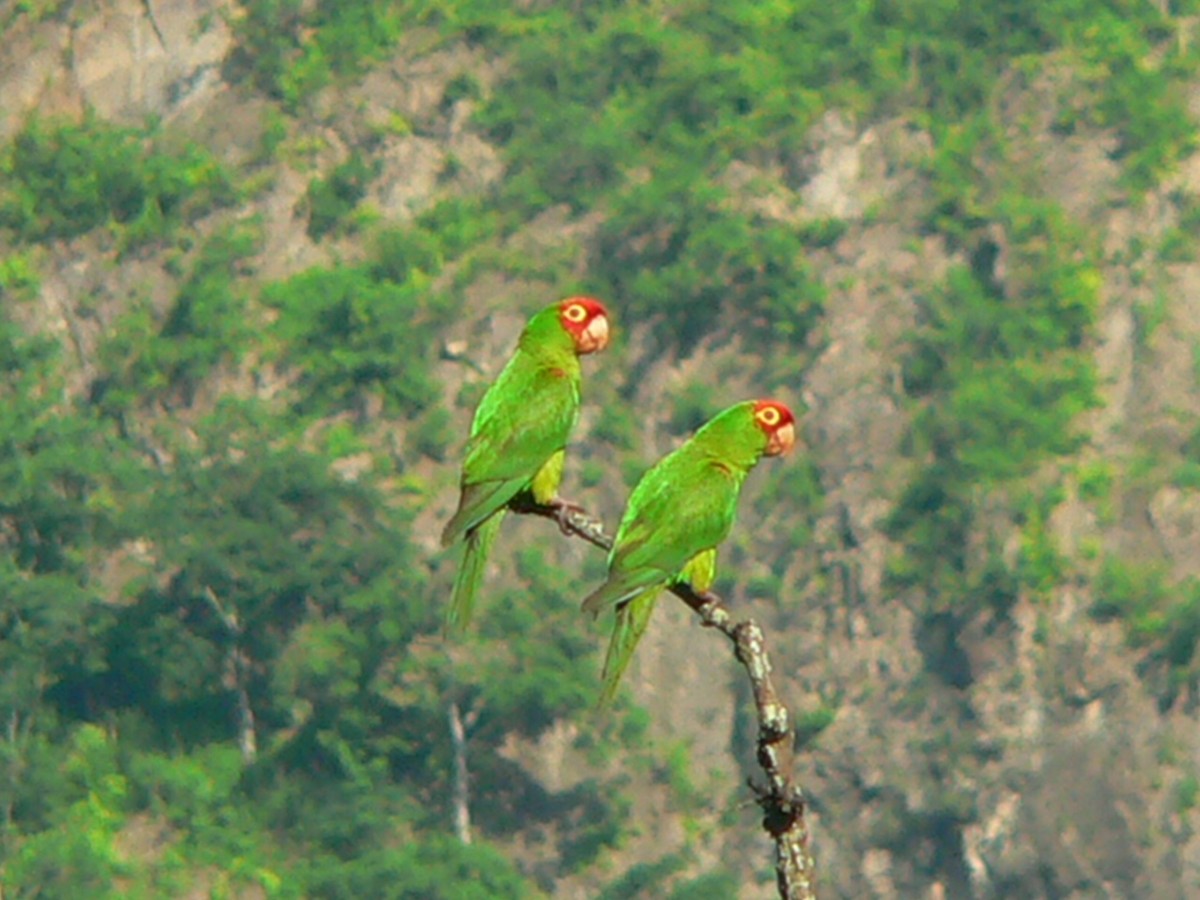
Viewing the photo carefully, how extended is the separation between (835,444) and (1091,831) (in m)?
7.64

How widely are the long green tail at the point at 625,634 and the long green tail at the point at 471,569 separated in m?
0.38

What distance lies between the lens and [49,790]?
166 feet

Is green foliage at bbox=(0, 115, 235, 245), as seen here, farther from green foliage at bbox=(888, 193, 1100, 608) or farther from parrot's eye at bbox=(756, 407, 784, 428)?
parrot's eye at bbox=(756, 407, 784, 428)

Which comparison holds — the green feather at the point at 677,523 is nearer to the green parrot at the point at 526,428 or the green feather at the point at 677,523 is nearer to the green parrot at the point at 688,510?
the green parrot at the point at 688,510

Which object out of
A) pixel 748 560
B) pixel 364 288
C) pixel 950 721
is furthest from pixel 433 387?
pixel 950 721

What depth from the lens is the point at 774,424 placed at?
28.2 feet

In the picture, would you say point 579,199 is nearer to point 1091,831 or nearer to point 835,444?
point 835,444

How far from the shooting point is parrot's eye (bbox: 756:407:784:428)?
28.2ft

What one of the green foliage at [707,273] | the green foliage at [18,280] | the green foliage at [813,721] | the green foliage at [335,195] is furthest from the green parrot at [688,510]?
the green foliage at [18,280]

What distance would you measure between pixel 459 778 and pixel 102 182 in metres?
12.8

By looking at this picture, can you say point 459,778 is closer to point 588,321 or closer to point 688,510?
point 588,321

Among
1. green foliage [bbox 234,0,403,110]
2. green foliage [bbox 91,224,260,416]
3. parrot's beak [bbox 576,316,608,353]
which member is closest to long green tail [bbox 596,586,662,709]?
parrot's beak [bbox 576,316,608,353]

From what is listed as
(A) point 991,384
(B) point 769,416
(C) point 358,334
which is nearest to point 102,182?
(C) point 358,334

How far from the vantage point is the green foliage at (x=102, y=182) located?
54.7 m
